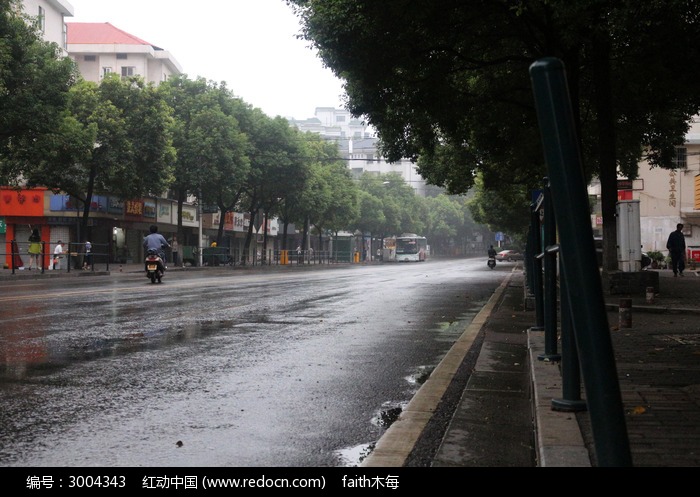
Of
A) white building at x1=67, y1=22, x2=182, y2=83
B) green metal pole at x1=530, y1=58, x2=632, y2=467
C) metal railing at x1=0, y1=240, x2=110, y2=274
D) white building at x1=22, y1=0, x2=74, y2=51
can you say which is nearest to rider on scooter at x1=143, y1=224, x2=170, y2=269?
metal railing at x1=0, y1=240, x2=110, y2=274

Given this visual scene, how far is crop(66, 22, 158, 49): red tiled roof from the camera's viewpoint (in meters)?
63.1

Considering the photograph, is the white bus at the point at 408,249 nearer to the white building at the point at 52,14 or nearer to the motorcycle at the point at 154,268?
the white building at the point at 52,14

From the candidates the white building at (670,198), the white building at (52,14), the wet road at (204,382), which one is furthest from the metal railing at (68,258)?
the white building at (670,198)

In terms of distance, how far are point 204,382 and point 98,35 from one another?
2553 inches

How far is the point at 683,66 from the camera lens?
15305 millimetres

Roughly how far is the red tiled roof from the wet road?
55465 millimetres

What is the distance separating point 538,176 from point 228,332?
18.1 metres

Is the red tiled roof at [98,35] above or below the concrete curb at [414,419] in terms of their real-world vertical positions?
above

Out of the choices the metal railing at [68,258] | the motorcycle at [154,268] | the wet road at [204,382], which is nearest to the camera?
the wet road at [204,382]

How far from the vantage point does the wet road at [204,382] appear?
392cm

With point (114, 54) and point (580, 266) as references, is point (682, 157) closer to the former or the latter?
point (114, 54)

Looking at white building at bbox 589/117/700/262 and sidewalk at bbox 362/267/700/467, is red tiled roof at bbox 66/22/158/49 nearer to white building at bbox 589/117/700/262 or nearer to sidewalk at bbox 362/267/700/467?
white building at bbox 589/117/700/262

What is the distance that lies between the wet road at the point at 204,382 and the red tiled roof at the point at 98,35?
55.5 m

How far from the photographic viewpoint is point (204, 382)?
19.3ft
